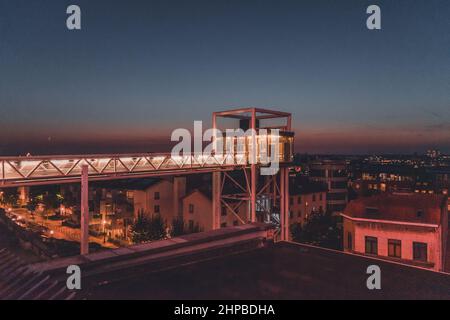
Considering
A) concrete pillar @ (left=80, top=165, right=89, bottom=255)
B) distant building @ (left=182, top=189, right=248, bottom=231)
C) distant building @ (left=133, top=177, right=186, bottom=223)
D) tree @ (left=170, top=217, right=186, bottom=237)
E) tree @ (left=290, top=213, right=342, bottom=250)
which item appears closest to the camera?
concrete pillar @ (left=80, top=165, right=89, bottom=255)

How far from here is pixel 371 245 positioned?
2475 cm

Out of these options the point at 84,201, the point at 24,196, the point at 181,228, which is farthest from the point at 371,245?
the point at 24,196

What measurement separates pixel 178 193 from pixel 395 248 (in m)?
36.0

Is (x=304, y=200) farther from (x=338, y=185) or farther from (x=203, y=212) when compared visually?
(x=203, y=212)

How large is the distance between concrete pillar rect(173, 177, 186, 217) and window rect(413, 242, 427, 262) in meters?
36.6

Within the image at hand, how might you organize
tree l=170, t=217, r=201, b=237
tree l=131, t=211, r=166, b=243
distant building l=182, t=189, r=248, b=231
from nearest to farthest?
1. tree l=131, t=211, r=166, b=243
2. tree l=170, t=217, r=201, b=237
3. distant building l=182, t=189, r=248, b=231

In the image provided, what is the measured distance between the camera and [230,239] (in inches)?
500

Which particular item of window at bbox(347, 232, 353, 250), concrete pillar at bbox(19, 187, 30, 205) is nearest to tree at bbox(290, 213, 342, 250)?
window at bbox(347, 232, 353, 250)

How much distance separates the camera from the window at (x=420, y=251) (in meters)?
22.9

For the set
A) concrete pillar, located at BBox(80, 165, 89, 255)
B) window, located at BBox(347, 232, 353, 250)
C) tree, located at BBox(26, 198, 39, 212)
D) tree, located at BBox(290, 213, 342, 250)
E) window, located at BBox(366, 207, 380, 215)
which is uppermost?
concrete pillar, located at BBox(80, 165, 89, 255)

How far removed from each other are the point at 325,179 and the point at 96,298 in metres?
64.6

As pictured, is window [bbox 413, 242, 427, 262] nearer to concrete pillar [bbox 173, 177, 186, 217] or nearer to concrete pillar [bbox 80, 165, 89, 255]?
concrete pillar [bbox 80, 165, 89, 255]

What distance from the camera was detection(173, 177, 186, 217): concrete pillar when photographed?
53250 millimetres
